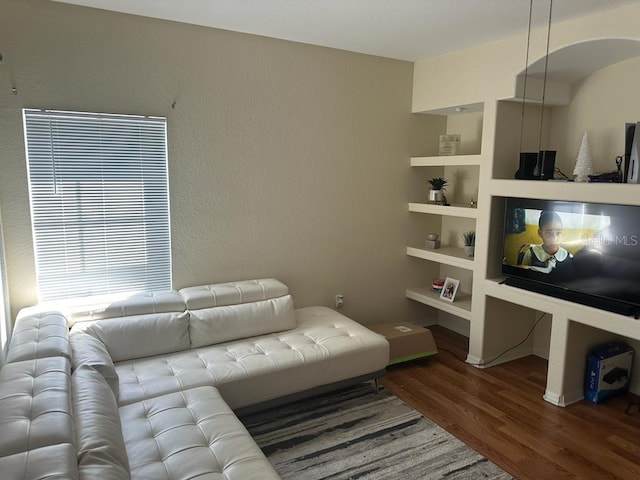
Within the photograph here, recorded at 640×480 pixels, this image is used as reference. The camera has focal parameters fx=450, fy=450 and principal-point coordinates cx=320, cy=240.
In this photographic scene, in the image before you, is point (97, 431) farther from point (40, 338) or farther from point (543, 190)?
point (543, 190)

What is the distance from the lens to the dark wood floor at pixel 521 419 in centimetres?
252

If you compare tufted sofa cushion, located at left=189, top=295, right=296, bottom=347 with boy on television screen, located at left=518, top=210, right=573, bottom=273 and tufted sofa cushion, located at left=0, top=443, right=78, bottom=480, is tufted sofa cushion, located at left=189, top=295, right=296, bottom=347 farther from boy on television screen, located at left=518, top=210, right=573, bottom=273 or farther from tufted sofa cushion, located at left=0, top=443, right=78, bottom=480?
boy on television screen, located at left=518, top=210, right=573, bottom=273

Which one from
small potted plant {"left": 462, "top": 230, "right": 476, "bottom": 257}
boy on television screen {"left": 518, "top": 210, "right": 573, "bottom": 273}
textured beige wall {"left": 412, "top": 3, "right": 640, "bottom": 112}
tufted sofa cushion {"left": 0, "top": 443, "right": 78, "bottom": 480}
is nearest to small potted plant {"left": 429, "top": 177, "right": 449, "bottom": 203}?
small potted plant {"left": 462, "top": 230, "right": 476, "bottom": 257}

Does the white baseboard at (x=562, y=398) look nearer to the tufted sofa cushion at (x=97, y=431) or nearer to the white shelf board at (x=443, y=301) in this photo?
the white shelf board at (x=443, y=301)

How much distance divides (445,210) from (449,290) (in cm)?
75

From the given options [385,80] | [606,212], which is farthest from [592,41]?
[385,80]

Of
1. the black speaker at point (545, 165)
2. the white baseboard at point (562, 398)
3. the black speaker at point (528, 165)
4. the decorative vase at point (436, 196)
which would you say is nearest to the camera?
the white baseboard at point (562, 398)

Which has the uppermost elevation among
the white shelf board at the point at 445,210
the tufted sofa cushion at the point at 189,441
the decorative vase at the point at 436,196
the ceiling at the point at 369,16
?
the ceiling at the point at 369,16

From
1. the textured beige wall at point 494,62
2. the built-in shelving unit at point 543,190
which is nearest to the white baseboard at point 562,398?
the built-in shelving unit at point 543,190

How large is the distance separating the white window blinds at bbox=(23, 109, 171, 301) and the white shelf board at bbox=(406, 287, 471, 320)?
230 centimetres

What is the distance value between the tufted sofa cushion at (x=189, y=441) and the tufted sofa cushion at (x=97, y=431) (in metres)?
0.18

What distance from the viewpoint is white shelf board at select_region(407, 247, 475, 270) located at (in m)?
3.80

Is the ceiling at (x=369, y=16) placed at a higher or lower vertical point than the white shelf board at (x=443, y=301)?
higher

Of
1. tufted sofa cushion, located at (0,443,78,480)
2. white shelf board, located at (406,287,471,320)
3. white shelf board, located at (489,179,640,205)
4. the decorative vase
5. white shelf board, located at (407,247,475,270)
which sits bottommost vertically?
white shelf board, located at (406,287,471,320)
